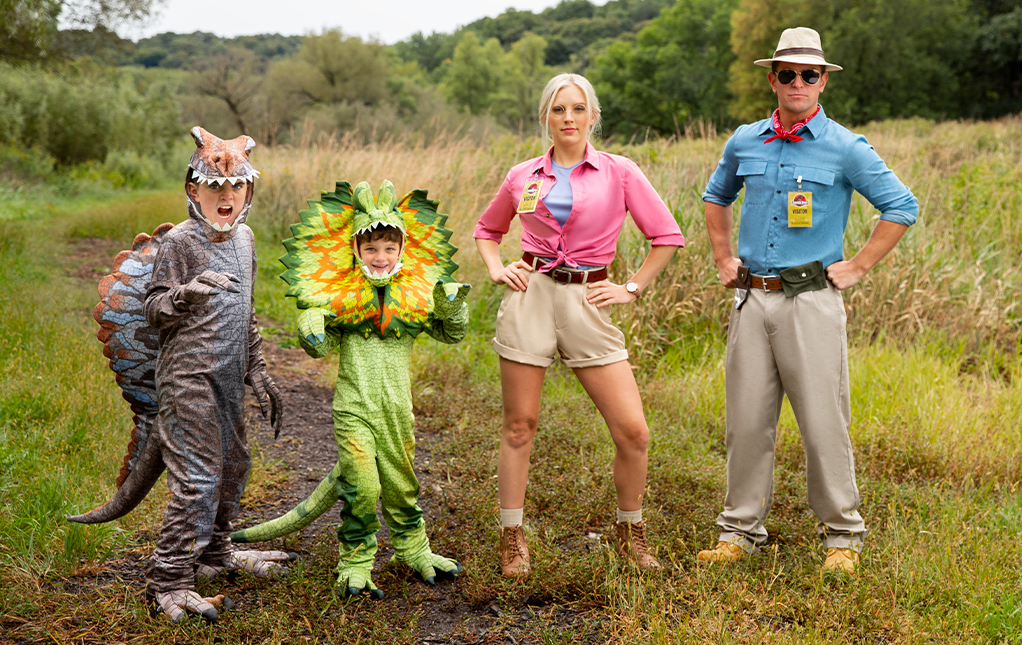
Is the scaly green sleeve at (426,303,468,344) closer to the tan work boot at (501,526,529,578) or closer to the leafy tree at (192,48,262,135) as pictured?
the tan work boot at (501,526,529,578)

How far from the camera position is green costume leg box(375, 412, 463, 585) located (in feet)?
10.3

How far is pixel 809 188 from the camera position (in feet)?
10.6

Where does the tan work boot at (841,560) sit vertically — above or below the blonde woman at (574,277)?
below

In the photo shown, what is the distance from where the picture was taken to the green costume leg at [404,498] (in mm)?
3137

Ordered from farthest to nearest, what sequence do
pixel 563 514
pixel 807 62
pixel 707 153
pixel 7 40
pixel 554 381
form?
pixel 7 40 < pixel 707 153 < pixel 554 381 < pixel 563 514 < pixel 807 62

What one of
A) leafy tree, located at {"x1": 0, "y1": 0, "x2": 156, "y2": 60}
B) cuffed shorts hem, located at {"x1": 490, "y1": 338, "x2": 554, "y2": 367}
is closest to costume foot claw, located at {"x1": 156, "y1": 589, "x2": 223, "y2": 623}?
cuffed shorts hem, located at {"x1": 490, "y1": 338, "x2": 554, "y2": 367}

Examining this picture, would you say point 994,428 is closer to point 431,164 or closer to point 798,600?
point 798,600

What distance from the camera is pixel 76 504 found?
A: 362cm

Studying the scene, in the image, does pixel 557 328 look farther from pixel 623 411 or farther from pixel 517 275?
pixel 623 411

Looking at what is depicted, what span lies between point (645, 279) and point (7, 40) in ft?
36.1

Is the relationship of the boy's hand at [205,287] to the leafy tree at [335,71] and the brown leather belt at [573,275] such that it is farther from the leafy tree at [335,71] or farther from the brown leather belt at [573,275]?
the leafy tree at [335,71]

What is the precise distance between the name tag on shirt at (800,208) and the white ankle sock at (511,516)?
1.72m

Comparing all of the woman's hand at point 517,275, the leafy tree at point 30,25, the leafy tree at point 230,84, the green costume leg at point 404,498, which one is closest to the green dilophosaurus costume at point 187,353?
the green costume leg at point 404,498

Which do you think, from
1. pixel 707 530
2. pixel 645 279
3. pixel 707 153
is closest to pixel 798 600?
pixel 707 530
